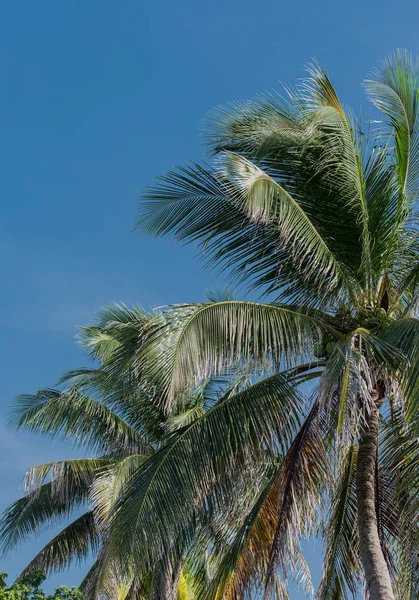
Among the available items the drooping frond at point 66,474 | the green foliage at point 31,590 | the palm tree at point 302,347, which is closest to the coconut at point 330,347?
the palm tree at point 302,347

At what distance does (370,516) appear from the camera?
8.43 metres

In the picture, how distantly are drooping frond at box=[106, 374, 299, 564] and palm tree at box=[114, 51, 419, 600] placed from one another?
0.02 metres

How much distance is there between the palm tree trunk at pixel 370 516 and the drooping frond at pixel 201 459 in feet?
2.74

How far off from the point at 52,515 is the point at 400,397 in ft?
29.3

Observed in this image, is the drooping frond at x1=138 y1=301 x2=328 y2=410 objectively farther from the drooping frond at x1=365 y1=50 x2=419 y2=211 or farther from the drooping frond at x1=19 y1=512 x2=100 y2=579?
the drooping frond at x1=19 y1=512 x2=100 y2=579

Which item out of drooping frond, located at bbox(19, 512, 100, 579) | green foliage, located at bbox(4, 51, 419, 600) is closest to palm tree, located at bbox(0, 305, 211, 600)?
drooping frond, located at bbox(19, 512, 100, 579)

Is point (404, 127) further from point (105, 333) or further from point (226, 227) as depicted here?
point (105, 333)

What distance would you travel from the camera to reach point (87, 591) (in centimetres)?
1248

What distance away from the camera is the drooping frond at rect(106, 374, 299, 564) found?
8.91m

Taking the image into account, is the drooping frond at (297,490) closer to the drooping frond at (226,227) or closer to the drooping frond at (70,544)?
the drooping frond at (226,227)

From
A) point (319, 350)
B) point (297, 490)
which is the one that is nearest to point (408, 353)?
point (319, 350)

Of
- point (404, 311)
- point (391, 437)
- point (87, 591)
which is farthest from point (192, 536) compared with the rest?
point (404, 311)

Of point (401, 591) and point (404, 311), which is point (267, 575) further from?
point (404, 311)

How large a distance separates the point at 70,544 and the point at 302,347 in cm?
815
